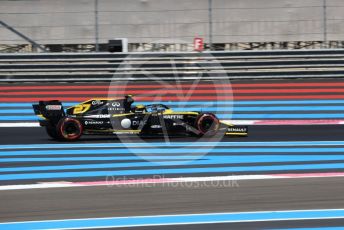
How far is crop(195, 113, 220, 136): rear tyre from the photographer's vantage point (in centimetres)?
1141

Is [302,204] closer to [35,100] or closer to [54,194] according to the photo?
[54,194]

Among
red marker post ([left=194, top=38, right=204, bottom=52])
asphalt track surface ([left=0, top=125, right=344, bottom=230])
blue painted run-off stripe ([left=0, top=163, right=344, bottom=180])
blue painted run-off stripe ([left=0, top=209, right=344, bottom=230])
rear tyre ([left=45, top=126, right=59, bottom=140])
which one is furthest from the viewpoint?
red marker post ([left=194, top=38, right=204, bottom=52])

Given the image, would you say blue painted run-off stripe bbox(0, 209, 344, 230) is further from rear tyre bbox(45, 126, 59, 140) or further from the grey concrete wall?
the grey concrete wall

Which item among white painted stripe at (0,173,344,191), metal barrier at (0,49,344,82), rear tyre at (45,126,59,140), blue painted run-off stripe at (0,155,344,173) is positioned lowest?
white painted stripe at (0,173,344,191)

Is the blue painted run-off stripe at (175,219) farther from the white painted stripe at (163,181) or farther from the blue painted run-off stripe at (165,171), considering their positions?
the blue painted run-off stripe at (165,171)

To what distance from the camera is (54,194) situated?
730cm

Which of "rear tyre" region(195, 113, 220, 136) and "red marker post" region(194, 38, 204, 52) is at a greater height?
"red marker post" region(194, 38, 204, 52)

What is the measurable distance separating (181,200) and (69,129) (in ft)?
16.1

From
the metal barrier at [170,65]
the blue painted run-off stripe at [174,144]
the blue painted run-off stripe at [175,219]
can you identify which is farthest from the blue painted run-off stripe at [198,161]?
the metal barrier at [170,65]

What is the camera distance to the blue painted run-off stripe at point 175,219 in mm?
6023

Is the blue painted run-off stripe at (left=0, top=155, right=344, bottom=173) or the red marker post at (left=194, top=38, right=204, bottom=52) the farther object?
the red marker post at (left=194, top=38, right=204, bottom=52)

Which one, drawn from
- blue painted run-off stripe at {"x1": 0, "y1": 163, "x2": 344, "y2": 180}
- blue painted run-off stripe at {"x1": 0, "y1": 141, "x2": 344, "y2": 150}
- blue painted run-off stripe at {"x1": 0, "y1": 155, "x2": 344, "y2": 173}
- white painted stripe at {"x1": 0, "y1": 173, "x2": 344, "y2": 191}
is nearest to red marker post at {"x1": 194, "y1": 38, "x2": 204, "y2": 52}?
blue painted run-off stripe at {"x1": 0, "y1": 141, "x2": 344, "y2": 150}

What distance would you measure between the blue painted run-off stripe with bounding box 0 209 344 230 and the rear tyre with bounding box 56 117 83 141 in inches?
205

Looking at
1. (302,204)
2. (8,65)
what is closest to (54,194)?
(302,204)
